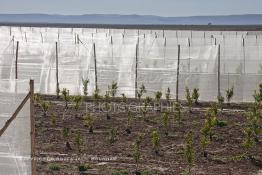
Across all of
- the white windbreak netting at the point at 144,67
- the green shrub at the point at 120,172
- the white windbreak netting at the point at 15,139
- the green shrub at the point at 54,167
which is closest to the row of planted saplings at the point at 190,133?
the green shrub at the point at 120,172

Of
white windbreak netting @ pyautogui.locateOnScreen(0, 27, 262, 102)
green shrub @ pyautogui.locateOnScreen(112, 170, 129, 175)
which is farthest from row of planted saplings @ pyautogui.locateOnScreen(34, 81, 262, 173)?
white windbreak netting @ pyautogui.locateOnScreen(0, 27, 262, 102)

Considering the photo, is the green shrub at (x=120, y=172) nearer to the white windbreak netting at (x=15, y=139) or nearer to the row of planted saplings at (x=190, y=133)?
the row of planted saplings at (x=190, y=133)

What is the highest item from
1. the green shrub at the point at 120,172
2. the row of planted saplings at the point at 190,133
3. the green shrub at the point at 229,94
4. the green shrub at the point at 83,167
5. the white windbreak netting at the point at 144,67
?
the white windbreak netting at the point at 144,67

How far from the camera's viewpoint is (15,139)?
6.47 meters

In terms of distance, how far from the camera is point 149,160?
9.93 metres

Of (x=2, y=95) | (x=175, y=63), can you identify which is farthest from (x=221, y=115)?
(x=2, y=95)

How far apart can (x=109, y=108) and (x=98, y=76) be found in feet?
11.1

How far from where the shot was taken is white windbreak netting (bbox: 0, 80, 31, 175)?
634 cm

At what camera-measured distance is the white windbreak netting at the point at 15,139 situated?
20.8 ft

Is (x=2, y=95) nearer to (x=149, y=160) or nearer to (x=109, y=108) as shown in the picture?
(x=149, y=160)

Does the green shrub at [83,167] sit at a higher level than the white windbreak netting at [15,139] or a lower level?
lower

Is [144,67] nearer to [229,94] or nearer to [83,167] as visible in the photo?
[229,94]

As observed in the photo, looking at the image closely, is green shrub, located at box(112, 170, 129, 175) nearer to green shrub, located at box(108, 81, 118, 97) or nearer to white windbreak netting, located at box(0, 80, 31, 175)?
white windbreak netting, located at box(0, 80, 31, 175)

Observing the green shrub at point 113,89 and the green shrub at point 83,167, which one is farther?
the green shrub at point 113,89
